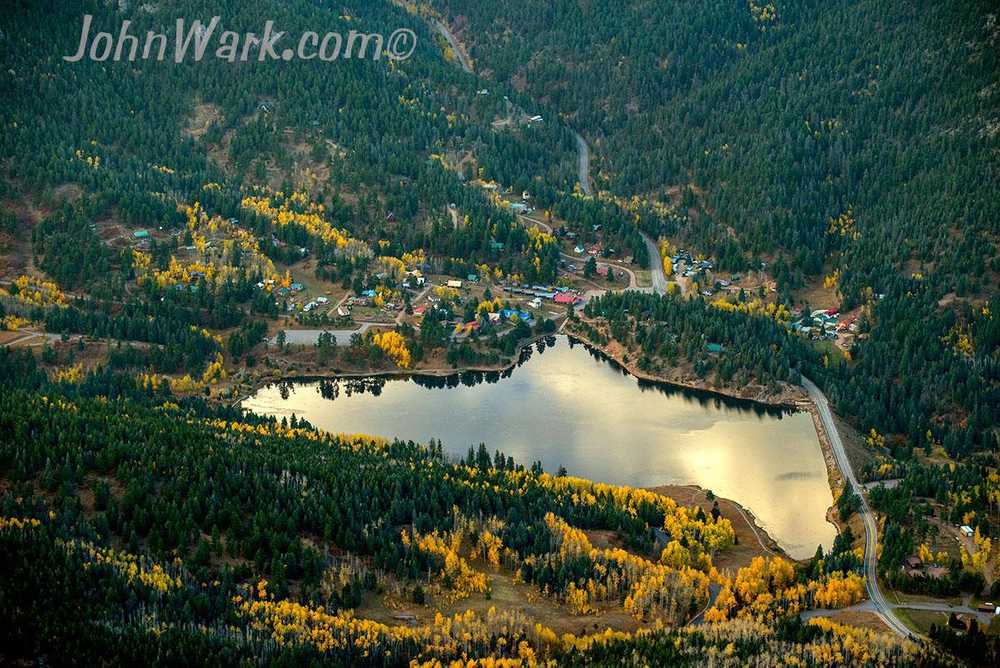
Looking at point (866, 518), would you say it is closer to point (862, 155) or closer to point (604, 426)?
point (604, 426)

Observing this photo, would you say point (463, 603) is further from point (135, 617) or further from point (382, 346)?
point (382, 346)

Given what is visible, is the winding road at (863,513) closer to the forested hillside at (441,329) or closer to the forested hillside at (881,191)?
the forested hillside at (441,329)

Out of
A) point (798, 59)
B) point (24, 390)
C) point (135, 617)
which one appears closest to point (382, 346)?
point (24, 390)

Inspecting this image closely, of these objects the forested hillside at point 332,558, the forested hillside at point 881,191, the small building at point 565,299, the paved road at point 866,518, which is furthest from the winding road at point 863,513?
the small building at point 565,299

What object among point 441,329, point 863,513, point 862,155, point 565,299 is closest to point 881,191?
point 862,155

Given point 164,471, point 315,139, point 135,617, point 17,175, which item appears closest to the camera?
point 135,617

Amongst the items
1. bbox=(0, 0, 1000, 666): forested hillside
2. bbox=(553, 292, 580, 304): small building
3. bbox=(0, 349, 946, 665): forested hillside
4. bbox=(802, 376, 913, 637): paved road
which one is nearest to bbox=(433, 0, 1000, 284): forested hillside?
bbox=(0, 0, 1000, 666): forested hillside
